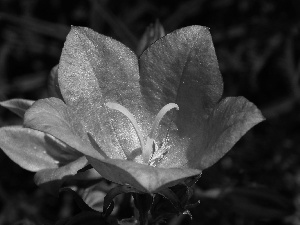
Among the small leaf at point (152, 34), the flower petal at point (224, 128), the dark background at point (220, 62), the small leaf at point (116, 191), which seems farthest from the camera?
the dark background at point (220, 62)

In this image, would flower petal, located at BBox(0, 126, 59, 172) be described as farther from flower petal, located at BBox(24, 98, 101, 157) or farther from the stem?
the stem

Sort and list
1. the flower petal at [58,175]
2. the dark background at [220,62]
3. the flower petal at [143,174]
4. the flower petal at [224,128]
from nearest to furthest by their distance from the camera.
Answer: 1. the flower petal at [143,174]
2. the flower petal at [224,128]
3. the flower petal at [58,175]
4. the dark background at [220,62]

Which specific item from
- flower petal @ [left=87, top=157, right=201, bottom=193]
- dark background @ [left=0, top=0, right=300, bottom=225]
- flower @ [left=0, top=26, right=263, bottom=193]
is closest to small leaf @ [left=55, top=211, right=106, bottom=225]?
flower @ [left=0, top=26, right=263, bottom=193]

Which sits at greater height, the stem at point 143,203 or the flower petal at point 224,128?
the flower petal at point 224,128

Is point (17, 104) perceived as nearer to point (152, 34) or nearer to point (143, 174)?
point (152, 34)

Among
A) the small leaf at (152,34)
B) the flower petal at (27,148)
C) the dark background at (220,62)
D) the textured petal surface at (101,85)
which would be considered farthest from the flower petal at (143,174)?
the dark background at (220,62)

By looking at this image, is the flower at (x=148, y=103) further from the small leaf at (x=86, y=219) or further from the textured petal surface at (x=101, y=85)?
the small leaf at (x=86, y=219)

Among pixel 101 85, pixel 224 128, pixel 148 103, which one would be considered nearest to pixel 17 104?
pixel 101 85
